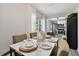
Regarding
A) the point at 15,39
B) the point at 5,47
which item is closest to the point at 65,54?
the point at 15,39

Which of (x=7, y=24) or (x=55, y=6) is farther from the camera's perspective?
(x=55, y=6)

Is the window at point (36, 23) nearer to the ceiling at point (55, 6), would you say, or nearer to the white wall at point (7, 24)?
the ceiling at point (55, 6)

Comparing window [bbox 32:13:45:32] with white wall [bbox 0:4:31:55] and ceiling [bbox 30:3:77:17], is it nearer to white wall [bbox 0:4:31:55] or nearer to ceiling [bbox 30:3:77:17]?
ceiling [bbox 30:3:77:17]

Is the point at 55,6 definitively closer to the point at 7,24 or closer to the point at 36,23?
the point at 36,23

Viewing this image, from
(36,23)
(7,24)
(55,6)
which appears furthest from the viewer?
(36,23)

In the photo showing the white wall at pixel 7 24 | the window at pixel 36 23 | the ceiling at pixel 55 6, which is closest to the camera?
the white wall at pixel 7 24

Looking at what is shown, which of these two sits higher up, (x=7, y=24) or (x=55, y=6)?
(x=55, y=6)

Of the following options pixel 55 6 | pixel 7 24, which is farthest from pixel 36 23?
pixel 7 24

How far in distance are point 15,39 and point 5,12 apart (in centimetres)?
74

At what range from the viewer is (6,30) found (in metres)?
2.17

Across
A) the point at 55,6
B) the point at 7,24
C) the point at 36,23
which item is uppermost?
the point at 55,6

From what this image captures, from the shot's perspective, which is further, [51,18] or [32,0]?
[51,18]

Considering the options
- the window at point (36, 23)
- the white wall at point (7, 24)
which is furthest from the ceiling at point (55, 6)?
the white wall at point (7, 24)

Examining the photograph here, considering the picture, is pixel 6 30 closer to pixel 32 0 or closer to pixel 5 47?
pixel 5 47
